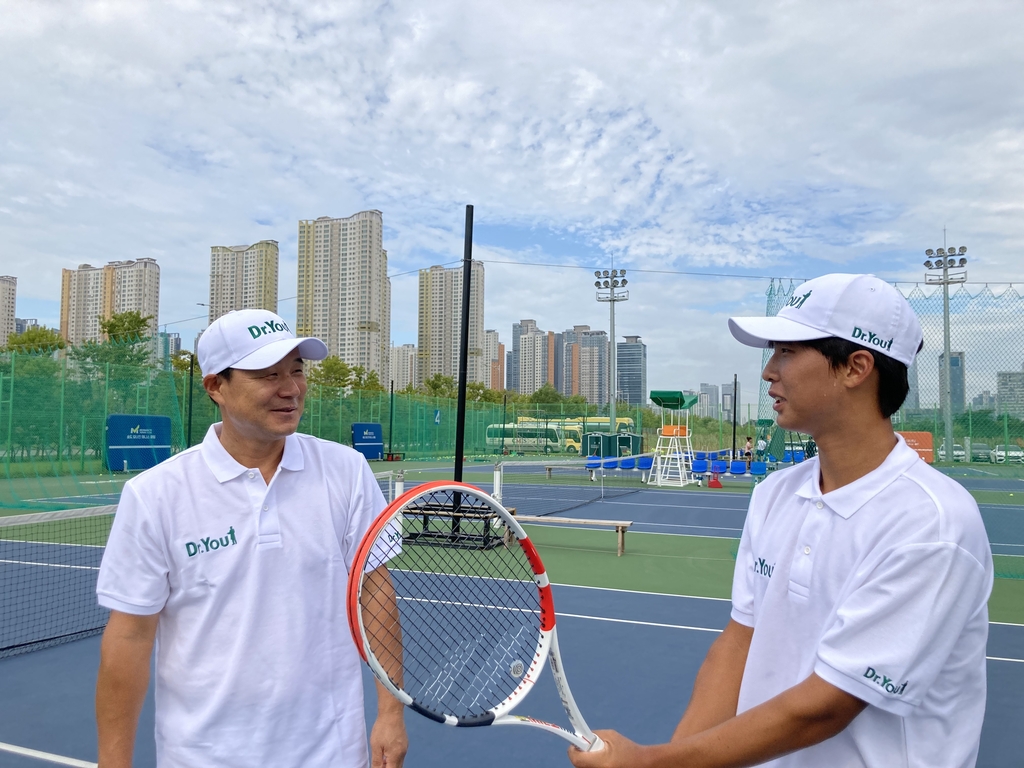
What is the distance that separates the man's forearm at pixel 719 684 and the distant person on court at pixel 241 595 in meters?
0.75

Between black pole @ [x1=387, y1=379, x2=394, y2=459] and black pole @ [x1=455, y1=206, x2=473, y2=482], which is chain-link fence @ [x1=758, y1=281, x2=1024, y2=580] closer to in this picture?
black pole @ [x1=455, y1=206, x2=473, y2=482]

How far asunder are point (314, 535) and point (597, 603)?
558cm

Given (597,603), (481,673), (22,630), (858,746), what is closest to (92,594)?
(22,630)

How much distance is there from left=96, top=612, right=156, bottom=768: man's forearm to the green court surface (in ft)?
21.3

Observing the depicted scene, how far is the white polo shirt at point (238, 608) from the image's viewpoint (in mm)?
1865

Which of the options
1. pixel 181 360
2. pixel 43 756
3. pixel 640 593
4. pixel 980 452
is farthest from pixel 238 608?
pixel 181 360


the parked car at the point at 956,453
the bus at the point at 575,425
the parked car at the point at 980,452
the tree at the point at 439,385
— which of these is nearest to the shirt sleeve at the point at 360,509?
the parked car at the point at 980,452

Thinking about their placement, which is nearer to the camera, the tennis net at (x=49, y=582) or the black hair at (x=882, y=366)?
the black hair at (x=882, y=366)

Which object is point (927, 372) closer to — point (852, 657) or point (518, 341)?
point (852, 657)

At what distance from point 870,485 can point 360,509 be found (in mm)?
1313

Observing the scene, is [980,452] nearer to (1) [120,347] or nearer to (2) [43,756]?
(2) [43,756]

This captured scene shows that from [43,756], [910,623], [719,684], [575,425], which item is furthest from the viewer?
[575,425]

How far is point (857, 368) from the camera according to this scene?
1554mm

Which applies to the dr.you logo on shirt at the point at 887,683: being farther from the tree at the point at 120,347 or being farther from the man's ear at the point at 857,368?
the tree at the point at 120,347
